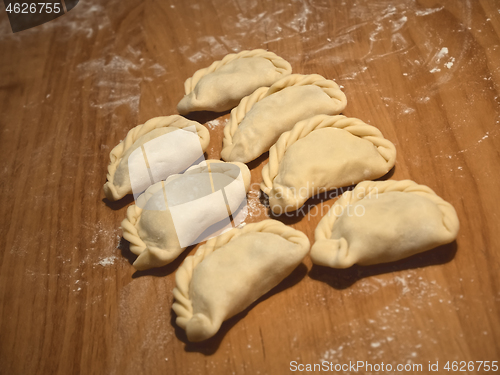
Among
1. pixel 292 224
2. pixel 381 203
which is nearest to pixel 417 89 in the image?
pixel 381 203

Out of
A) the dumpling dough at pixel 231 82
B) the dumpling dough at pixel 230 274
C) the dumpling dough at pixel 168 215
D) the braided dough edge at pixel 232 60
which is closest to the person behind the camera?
the dumpling dough at pixel 230 274

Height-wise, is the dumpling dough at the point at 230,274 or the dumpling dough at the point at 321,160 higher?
the dumpling dough at the point at 321,160

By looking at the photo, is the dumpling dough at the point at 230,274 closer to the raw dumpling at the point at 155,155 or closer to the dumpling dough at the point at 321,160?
the dumpling dough at the point at 321,160

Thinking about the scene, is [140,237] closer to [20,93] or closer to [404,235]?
[404,235]

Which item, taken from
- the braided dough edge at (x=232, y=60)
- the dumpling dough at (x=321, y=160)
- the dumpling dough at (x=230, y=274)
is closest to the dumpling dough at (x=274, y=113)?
the dumpling dough at (x=321, y=160)

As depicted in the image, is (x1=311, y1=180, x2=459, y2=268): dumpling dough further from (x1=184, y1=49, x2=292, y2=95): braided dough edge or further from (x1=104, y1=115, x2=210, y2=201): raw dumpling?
(x1=184, y1=49, x2=292, y2=95): braided dough edge

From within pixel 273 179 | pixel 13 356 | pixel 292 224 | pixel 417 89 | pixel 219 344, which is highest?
pixel 417 89

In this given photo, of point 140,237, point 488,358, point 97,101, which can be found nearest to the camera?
point 488,358
